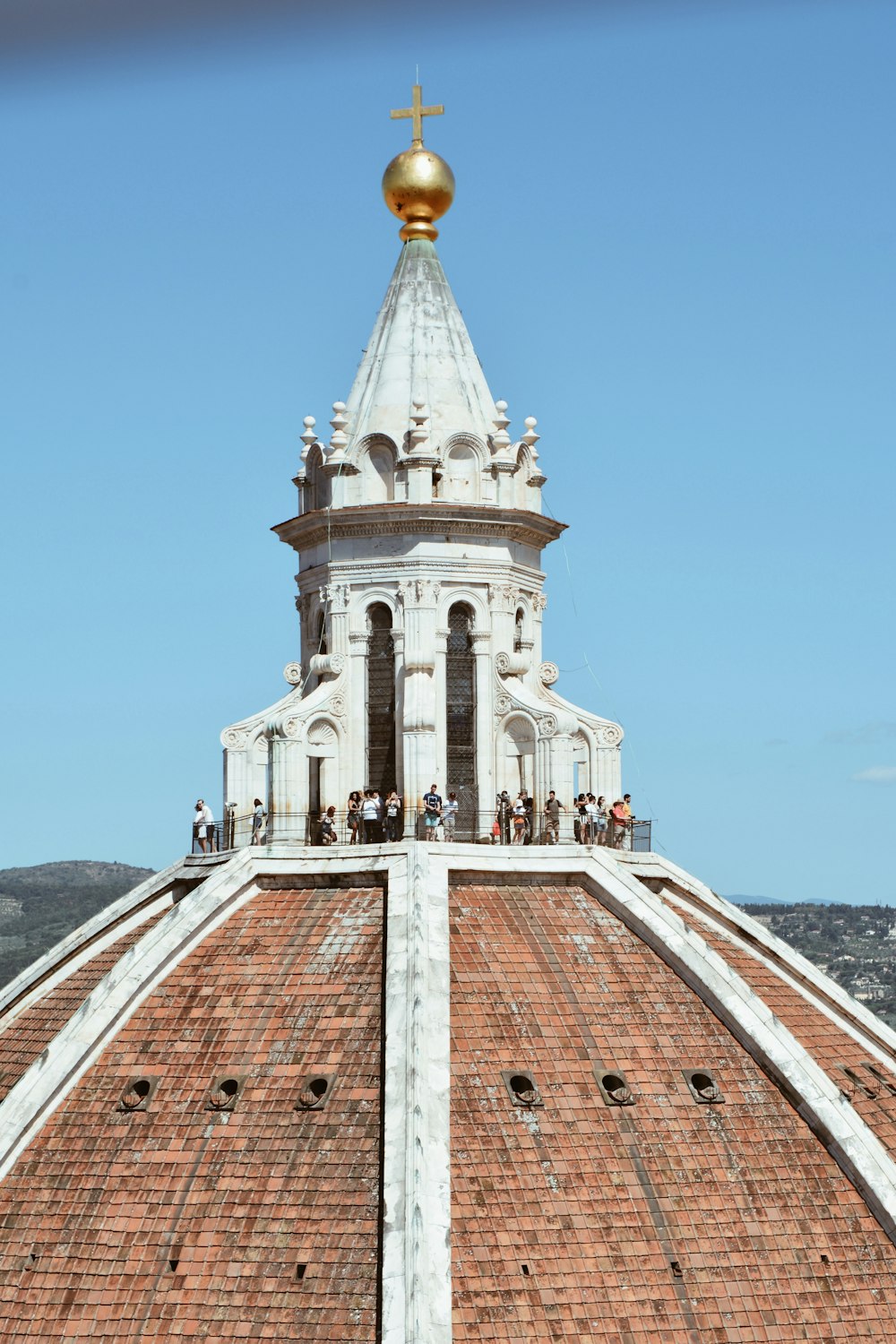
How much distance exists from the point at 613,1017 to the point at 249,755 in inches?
411

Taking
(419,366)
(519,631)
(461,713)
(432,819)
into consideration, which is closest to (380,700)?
(461,713)

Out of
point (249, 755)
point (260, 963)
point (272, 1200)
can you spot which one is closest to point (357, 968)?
point (260, 963)

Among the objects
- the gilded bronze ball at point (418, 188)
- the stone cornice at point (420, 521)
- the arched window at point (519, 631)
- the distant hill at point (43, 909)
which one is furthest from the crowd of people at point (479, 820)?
the distant hill at point (43, 909)

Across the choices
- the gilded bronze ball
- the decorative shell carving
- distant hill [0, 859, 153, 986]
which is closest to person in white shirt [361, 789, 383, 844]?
the decorative shell carving

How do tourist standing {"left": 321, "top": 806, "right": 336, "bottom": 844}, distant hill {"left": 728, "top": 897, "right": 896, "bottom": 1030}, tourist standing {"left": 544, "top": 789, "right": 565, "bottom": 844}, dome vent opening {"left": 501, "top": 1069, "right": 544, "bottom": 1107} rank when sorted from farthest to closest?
distant hill {"left": 728, "top": 897, "right": 896, "bottom": 1030} < tourist standing {"left": 321, "top": 806, "right": 336, "bottom": 844} < tourist standing {"left": 544, "top": 789, "right": 565, "bottom": 844} < dome vent opening {"left": 501, "top": 1069, "right": 544, "bottom": 1107}

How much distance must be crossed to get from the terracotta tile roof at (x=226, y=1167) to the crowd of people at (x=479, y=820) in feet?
7.56

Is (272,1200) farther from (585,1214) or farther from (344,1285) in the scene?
(585,1214)

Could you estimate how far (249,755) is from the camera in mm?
51094

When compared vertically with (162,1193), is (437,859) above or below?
above

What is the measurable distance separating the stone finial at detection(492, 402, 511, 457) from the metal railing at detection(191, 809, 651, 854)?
7.25 m

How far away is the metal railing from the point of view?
48.2 meters

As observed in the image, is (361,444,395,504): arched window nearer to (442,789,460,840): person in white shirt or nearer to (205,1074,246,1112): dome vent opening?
(442,789,460,840): person in white shirt

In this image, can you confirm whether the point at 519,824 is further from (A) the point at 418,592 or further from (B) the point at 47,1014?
(B) the point at 47,1014

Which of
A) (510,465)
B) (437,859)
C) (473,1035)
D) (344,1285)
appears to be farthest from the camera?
(510,465)
